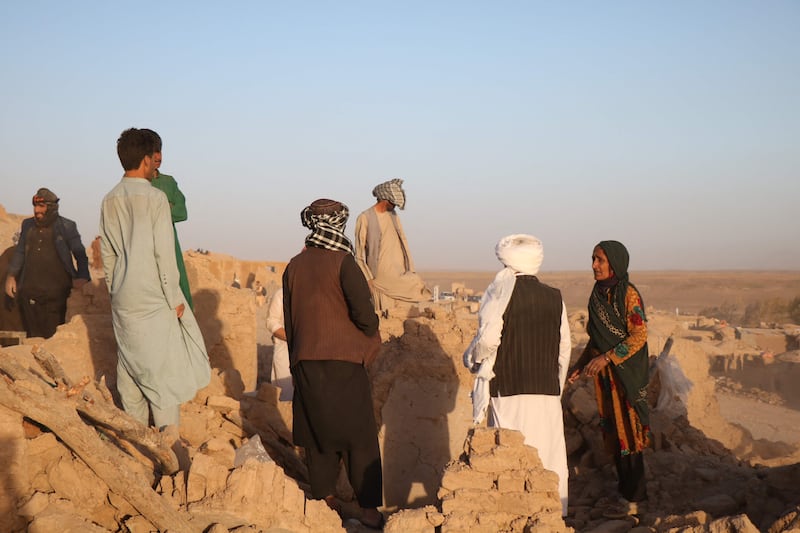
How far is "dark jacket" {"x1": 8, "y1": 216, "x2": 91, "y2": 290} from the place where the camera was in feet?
22.8

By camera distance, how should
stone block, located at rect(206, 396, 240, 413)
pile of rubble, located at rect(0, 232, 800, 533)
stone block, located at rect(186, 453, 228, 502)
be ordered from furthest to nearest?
stone block, located at rect(206, 396, 240, 413) < stone block, located at rect(186, 453, 228, 502) < pile of rubble, located at rect(0, 232, 800, 533)

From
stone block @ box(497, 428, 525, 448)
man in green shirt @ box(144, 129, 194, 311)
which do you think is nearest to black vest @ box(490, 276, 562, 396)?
stone block @ box(497, 428, 525, 448)

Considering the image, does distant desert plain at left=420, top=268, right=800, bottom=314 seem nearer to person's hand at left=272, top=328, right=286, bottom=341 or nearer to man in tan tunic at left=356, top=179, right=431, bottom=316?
man in tan tunic at left=356, top=179, right=431, bottom=316

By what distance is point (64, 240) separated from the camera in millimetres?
6996

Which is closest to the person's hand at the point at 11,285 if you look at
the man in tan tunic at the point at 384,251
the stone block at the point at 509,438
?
the man in tan tunic at the point at 384,251

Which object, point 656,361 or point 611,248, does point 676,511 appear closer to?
point 611,248

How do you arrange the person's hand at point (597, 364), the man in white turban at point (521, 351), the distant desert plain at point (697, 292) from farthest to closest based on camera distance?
the distant desert plain at point (697, 292)
the person's hand at point (597, 364)
the man in white turban at point (521, 351)

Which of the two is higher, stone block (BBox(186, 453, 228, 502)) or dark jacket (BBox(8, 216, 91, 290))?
dark jacket (BBox(8, 216, 91, 290))

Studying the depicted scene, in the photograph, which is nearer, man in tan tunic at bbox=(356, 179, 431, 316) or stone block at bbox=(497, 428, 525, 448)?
stone block at bbox=(497, 428, 525, 448)

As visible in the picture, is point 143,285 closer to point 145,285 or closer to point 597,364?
point 145,285

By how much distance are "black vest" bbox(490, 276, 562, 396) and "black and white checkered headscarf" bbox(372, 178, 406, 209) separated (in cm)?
300

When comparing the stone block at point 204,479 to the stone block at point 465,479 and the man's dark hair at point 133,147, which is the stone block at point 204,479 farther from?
the man's dark hair at point 133,147

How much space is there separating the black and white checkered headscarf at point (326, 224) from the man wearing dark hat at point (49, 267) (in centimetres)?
326

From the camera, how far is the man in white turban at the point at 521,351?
472 centimetres
